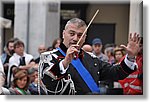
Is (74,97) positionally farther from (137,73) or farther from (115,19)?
(115,19)

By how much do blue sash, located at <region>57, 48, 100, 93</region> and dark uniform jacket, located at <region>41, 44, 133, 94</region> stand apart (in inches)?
0.7

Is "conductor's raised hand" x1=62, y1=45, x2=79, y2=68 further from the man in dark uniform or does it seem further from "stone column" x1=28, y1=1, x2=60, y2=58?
"stone column" x1=28, y1=1, x2=60, y2=58

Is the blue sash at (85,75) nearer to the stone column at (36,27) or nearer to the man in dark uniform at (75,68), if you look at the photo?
the man in dark uniform at (75,68)

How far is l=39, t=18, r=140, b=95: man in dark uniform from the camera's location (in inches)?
95.1

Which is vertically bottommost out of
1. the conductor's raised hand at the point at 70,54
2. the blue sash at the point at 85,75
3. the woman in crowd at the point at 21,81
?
the woman in crowd at the point at 21,81

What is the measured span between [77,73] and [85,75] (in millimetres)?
50

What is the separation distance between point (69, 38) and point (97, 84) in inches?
13.3

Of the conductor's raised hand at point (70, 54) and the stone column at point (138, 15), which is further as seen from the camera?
the stone column at point (138, 15)

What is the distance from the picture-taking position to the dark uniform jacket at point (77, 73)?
2.43 meters

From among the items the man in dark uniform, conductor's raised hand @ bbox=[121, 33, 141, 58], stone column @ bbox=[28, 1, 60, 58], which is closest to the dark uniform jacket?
the man in dark uniform

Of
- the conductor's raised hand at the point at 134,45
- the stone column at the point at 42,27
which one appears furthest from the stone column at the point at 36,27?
the conductor's raised hand at the point at 134,45

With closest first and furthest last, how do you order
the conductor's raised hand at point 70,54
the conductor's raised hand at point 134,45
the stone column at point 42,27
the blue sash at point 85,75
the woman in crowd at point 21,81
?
the conductor's raised hand at point 70,54 < the conductor's raised hand at point 134,45 < the blue sash at point 85,75 < the woman in crowd at point 21,81 < the stone column at point 42,27

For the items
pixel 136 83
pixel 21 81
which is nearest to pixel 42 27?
pixel 21 81

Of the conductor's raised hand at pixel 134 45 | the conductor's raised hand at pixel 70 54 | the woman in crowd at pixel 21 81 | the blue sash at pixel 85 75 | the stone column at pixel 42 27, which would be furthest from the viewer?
the stone column at pixel 42 27
